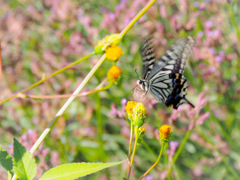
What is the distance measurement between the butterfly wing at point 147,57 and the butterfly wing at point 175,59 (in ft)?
0.29

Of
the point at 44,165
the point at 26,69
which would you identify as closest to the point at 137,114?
the point at 44,165

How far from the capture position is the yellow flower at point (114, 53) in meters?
0.90

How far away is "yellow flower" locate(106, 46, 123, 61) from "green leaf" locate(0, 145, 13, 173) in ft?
1.36

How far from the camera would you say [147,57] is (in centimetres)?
197

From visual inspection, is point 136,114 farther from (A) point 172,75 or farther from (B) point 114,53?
(A) point 172,75

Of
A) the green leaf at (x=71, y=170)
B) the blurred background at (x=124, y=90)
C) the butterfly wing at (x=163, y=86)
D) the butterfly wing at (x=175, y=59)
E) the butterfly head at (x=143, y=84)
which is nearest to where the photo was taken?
the green leaf at (x=71, y=170)

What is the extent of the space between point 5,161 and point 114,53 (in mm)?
457

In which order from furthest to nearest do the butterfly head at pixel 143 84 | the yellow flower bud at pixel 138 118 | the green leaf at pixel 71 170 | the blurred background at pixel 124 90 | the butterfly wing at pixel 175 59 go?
the blurred background at pixel 124 90 → the butterfly wing at pixel 175 59 → the butterfly head at pixel 143 84 → the yellow flower bud at pixel 138 118 → the green leaf at pixel 71 170

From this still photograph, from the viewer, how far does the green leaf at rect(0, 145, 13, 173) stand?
935 mm

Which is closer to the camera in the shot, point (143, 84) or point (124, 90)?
point (143, 84)

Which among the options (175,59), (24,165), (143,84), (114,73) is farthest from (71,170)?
A: (175,59)

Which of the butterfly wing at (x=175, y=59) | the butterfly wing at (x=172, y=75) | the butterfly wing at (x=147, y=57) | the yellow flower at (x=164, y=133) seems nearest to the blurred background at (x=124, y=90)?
the butterfly wing at (x=172, y=75)

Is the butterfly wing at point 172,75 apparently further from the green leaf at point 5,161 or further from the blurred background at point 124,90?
the green leaf at point 5,161

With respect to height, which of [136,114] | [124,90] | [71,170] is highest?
[124,90]
